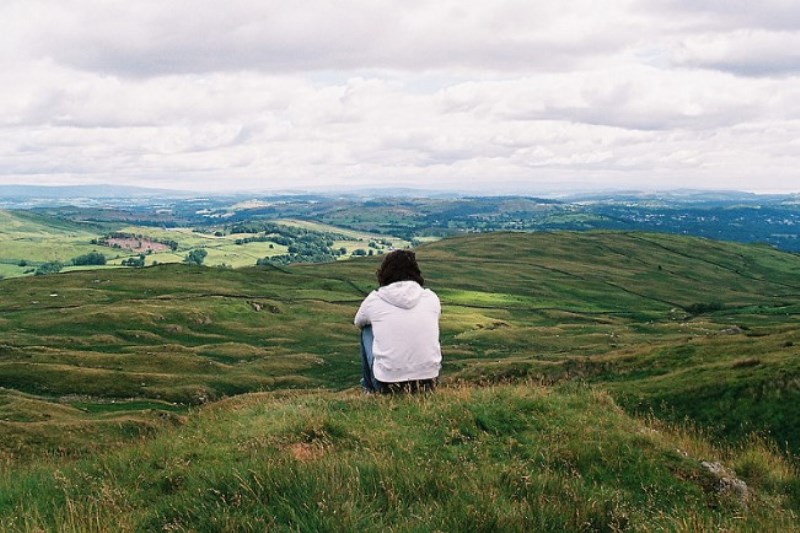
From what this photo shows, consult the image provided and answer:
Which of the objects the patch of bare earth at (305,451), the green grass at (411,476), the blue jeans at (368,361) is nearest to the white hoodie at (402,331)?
the blue jeans at (368,361)

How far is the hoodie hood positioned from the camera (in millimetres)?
15203

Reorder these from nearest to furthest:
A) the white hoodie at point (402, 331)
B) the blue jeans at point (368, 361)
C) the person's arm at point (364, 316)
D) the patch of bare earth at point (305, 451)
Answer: the patch of bare earth at point (305, 451) < the white hoodie at point (402, 331) < the person's arm at point (364, 316) < the blue jeans at point (368, 361)

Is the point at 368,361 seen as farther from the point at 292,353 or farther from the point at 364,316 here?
the point at 292,353

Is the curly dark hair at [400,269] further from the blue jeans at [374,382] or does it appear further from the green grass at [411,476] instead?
the green grass at [411,476]

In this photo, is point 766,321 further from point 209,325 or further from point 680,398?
point 680,398

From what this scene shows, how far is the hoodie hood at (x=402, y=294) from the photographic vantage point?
15.2 metres

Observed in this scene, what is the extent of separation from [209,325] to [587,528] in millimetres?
148732

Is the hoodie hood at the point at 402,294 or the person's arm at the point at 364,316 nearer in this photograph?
the hoodie hood at the point at 402,294

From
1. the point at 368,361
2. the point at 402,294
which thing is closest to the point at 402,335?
the point at 402,294

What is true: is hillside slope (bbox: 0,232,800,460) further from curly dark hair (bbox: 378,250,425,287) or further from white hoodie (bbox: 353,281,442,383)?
curly dark hair (bbox: 378,250,425,287)

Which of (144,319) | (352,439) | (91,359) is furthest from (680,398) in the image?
(144,319)

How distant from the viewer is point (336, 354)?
123 m

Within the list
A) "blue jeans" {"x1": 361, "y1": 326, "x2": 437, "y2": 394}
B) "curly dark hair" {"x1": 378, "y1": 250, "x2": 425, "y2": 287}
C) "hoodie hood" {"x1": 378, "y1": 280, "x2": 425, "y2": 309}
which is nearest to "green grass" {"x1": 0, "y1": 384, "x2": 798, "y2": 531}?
"blue jeans" {"x1": 361, "y1": 326, "x2": 437, "y2": 394}

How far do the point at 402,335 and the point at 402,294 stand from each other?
0.92 m
